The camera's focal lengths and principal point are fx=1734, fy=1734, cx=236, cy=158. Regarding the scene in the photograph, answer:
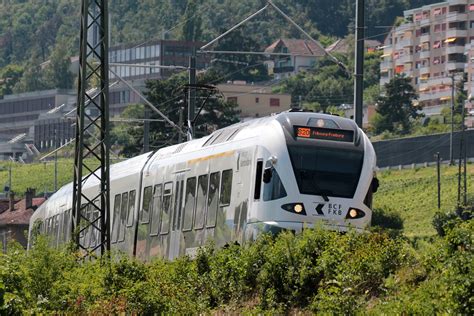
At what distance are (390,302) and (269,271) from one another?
19.4ft

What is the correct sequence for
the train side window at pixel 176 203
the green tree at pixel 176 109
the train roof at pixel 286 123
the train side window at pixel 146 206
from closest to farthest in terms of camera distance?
the train roof at pixel 286 123 < the train side window at pixel 176 203 < the train side window at pixel 146 206 < the green tree at pixel 176 109

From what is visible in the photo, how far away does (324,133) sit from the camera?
29.8 m

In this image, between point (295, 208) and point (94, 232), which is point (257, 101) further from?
point (295, 208)

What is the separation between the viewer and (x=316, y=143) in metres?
29.6

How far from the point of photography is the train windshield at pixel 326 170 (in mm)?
29219

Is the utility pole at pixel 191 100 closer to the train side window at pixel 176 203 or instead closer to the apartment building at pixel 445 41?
the train side window at pixel 176 203

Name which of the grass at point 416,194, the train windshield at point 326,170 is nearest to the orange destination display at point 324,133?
the train windshield at point 326,170

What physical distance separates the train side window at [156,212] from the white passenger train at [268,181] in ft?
1.36

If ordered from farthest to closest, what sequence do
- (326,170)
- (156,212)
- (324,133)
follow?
(156,212) → (324,133) → (326,170)

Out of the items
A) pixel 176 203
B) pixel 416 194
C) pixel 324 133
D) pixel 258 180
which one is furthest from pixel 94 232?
pixel 416 194

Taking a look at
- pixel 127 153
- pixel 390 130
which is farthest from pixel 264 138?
pixel 390 130

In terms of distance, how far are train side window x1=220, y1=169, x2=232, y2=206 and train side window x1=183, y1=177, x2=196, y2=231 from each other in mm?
1706

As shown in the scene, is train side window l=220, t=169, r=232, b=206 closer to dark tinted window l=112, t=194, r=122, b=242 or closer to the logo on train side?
the logo on train side

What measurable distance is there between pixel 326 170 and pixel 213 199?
3169 millimetres
